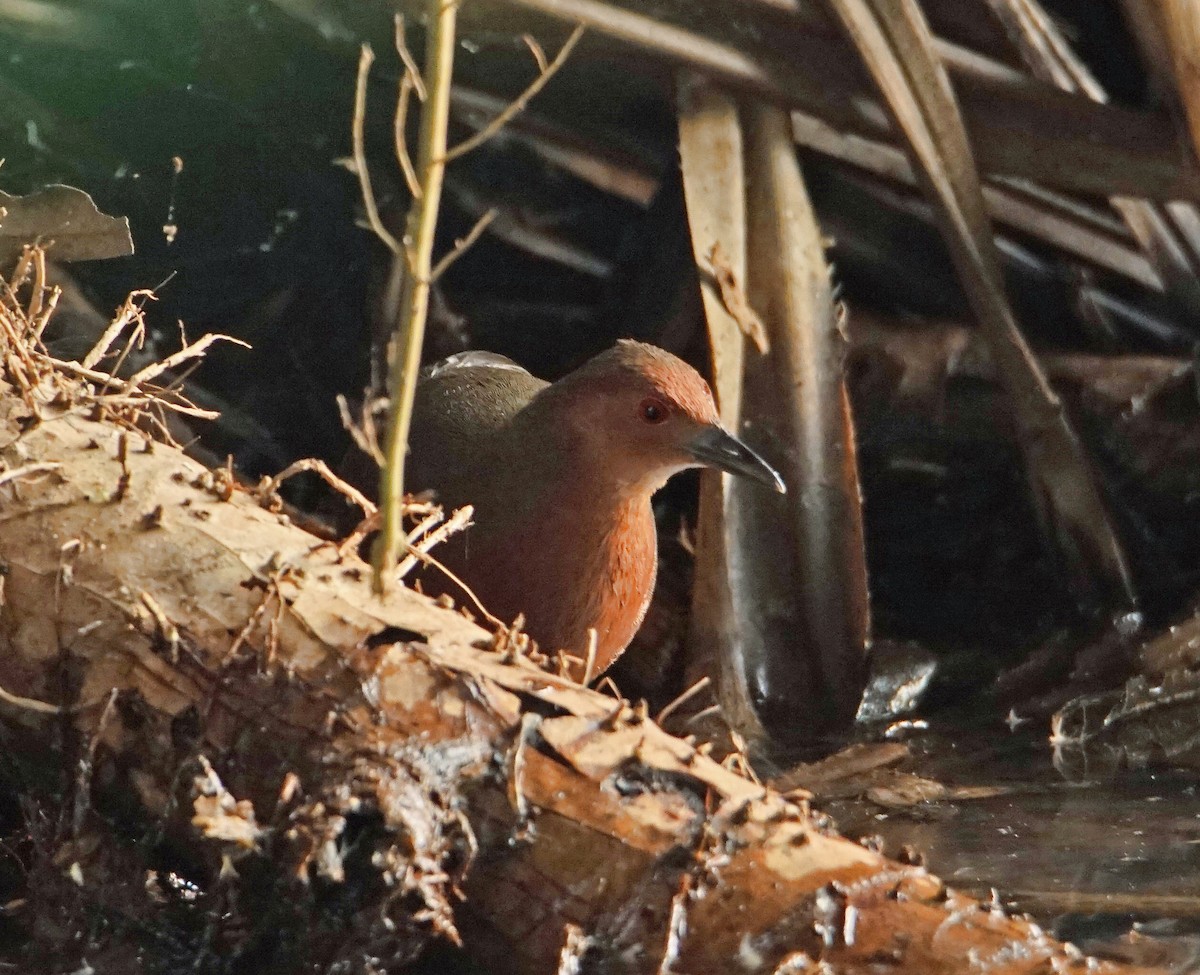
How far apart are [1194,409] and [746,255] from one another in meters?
1.34

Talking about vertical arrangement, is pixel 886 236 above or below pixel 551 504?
above

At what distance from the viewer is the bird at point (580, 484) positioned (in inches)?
121

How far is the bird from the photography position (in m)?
3.06

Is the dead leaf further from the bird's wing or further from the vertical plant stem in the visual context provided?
the vertical plant stem

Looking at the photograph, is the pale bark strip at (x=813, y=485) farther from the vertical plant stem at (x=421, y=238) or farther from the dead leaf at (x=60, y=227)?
the vertical plant stem at (x=421, y=238)

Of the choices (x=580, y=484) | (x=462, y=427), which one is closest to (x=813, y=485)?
(x=580, y=484)

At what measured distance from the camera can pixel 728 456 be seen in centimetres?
303

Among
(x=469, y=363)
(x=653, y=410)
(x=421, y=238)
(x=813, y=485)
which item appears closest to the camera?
(x=421, y=238)

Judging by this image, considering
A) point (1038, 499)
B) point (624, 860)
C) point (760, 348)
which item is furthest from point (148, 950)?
point (1038, 499)

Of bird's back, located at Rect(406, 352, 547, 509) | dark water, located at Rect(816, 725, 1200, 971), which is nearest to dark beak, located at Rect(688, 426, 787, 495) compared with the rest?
bird's back, located at Rect(406, 352, 547, 509)

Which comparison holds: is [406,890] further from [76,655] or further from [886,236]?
[886,236]

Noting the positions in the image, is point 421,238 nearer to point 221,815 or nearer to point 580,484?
point 221,815

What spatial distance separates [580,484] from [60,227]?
1.15m

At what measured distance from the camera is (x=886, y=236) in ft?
13.9
